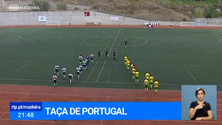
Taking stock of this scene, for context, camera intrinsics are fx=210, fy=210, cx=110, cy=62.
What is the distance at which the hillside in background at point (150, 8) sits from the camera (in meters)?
73.3

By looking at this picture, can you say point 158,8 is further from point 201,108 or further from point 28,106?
point 201,108

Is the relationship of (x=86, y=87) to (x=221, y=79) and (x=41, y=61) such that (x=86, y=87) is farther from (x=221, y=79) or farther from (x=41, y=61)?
(x=221, y=79)

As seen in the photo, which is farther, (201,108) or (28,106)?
(28,106)

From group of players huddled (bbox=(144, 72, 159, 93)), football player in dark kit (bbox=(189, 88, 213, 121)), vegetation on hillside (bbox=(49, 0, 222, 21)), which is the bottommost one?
group of players huddled (bbox=(144, 72, 159, 93))

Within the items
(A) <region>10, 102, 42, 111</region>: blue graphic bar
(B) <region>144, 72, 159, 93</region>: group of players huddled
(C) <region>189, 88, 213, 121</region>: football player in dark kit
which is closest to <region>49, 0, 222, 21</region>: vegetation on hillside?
(B) <region>144, 72, 159, 93</region>: group of players huddled

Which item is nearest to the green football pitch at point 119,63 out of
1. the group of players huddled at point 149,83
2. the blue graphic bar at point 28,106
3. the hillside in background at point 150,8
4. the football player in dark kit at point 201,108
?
the group of players huddled at point 149,83

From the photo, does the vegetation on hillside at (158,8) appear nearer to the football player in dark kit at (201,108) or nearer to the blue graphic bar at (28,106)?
the blue graphic bar at (28,106)

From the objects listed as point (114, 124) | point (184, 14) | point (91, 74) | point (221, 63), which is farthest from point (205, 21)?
point (114, 124)

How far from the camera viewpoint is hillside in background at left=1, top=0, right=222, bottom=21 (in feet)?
241

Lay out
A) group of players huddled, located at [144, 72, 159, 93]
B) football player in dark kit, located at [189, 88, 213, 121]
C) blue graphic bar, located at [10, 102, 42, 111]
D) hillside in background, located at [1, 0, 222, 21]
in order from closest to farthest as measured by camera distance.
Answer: football player in dark kit, located at [189, 88, 213, 121]
blue graphic bar, located at [10, 102, 42, 111]
group of players huddled, located at [144, 72, 159, 93]
hillside in background, located at [1, 0, 222, 21]

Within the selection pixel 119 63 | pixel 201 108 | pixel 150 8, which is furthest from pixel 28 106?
pixel 150 8

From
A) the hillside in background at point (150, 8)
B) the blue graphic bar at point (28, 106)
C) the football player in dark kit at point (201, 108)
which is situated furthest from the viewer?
the hillside in background at point (150, 8)

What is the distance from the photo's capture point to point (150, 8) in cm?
7925

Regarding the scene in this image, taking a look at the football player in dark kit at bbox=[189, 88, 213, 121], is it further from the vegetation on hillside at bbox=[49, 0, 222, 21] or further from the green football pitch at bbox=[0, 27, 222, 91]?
the vegetation on hillside at bbox=[49, 0, 222, 21]
